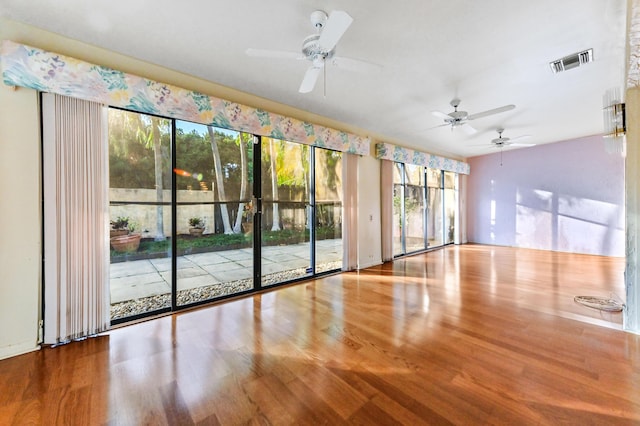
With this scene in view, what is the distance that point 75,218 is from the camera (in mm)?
2498

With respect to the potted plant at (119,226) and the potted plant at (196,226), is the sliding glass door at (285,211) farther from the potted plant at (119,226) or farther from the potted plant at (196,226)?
the potted plant at (119,226)

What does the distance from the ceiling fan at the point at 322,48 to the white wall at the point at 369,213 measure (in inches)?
121

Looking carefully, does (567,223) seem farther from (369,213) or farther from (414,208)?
(369,213)

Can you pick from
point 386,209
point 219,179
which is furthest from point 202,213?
point 386,209

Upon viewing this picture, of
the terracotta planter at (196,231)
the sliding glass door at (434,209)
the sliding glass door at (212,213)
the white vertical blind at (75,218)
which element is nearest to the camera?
the white vertical blind at (75,218)

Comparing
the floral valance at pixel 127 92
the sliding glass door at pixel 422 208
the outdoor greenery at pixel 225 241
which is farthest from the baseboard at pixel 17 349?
the sliding glass door at pixel 422 208

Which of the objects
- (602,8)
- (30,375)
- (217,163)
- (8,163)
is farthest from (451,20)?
(30,375)

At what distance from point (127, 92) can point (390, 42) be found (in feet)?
9.14

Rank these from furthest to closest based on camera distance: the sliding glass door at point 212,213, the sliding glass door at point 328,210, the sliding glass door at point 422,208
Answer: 1. the sliding glass door at point 422,208
2. the sliding glass door at point 328,210
3. the sliding glass door at point 212,213

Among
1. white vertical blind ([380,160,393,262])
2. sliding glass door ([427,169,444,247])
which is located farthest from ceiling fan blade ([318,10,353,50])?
sliding glass door ([427,169,444,247])

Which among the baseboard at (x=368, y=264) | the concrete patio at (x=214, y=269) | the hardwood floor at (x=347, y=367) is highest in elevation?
the concrete patio at (x=214, y=269)

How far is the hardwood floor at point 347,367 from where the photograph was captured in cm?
164

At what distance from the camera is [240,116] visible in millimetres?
3545

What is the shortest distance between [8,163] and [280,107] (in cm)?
309
